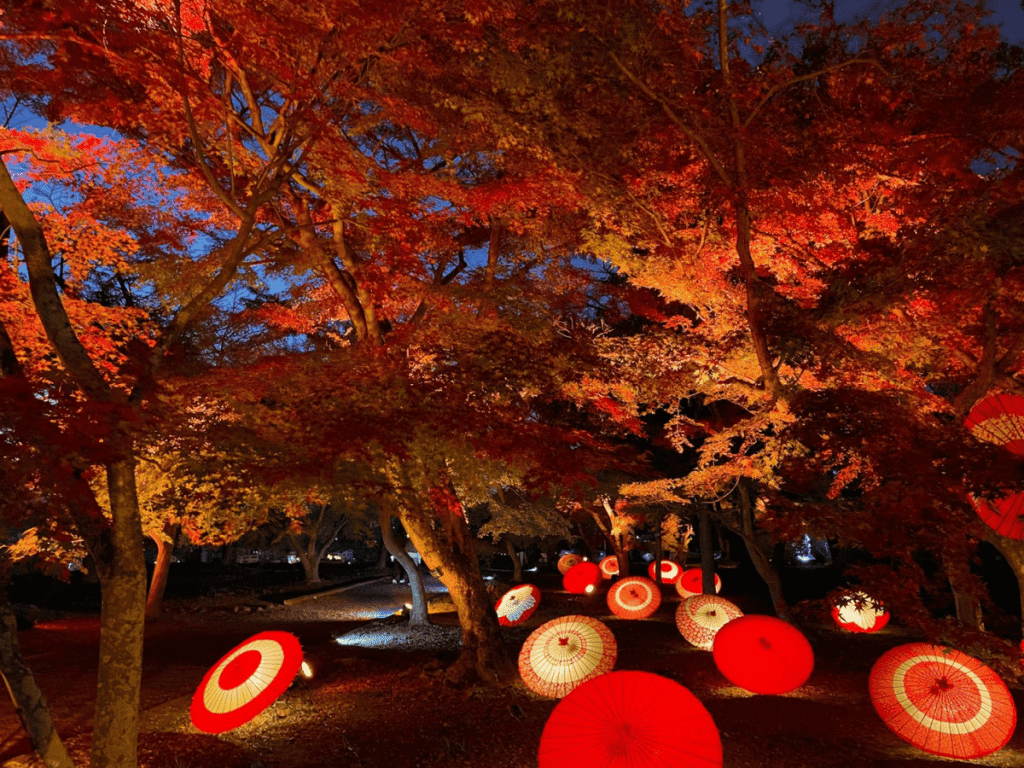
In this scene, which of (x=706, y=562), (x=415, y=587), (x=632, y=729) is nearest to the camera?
(x=632, y=729)

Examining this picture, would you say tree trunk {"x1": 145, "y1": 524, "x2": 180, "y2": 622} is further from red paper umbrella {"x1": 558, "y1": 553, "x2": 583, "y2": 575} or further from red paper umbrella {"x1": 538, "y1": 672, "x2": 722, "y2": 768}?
red paper umbrella {"x1": 558, "y1": 553, "x2": 583, "y2": 575}

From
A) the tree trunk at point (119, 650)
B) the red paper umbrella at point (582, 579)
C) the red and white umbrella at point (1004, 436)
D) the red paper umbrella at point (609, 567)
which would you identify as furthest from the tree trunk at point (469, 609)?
the red paper umbrella at point (609, 567)

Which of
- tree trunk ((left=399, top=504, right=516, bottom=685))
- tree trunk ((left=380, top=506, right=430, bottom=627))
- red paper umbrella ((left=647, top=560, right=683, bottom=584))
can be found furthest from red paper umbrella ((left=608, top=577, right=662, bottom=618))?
red paper umbrella ((left=647, top=560, right=683, bottom=584))

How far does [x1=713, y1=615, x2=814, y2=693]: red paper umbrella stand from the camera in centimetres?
984

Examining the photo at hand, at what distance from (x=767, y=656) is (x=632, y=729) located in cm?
555

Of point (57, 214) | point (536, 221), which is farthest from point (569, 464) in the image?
point (57, 214)

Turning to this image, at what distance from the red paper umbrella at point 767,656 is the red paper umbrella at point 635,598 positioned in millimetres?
7366

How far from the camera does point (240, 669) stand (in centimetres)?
854

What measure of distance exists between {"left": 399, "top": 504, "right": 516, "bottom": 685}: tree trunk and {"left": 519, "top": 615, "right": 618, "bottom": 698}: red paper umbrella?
3.68ft

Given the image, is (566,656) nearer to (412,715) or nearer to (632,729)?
(412,715)

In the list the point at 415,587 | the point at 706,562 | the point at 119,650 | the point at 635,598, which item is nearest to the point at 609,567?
the point at 706,562

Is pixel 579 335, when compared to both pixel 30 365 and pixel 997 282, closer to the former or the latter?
pixel 997 282

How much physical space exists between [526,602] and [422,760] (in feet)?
29.2

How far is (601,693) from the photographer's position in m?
5.66
